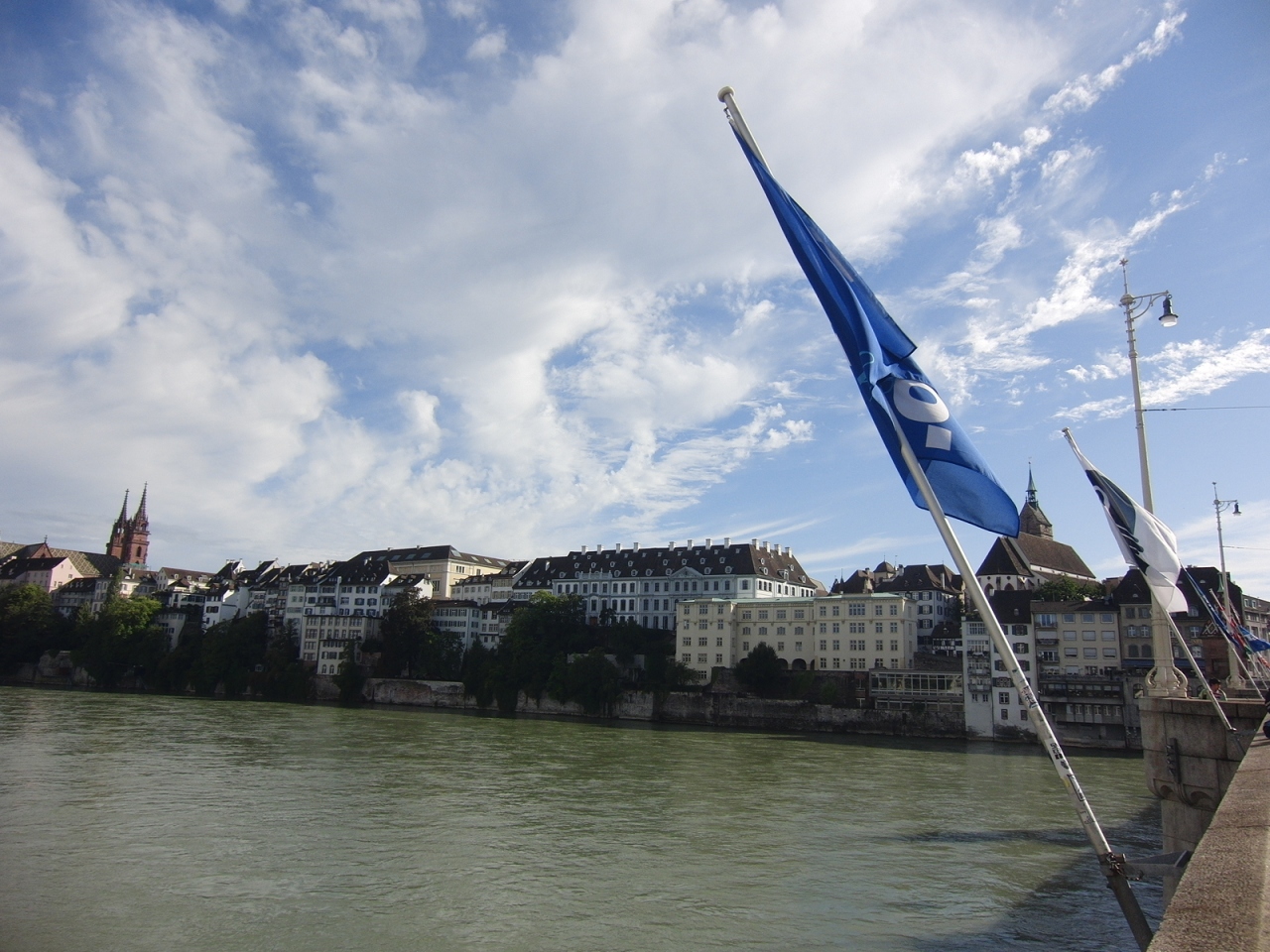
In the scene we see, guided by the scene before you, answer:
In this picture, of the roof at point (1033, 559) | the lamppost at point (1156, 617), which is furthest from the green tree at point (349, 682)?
the lamppost at point (1156, 617)

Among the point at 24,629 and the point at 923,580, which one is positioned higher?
the point at 923,580

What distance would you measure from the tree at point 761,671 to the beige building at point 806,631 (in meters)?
2.87

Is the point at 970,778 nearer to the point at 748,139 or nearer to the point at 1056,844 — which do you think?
the point at 1056,844

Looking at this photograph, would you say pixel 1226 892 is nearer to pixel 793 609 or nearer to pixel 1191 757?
pixel 1191 757

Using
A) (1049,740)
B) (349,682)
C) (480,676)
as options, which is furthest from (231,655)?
(1049,740)

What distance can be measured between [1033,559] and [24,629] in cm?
11318

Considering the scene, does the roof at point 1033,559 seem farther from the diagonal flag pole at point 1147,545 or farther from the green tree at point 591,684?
the diagonal flag pole at point 1147,545

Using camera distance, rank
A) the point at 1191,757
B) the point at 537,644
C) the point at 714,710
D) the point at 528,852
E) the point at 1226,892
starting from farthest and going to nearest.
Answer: the point at 537,644 < the point at 714,710 < the point at 528,852 < the point at 1191,757 < the point at 1226,892

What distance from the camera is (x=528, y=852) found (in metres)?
20.5

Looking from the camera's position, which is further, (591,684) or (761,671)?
(591,684)

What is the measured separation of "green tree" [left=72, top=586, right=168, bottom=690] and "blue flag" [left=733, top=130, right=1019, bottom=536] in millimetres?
102388

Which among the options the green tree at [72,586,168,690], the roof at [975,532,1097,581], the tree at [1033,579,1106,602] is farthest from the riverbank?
the roof at [975,532,1097,581]

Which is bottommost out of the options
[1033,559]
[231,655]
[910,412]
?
[231,655]

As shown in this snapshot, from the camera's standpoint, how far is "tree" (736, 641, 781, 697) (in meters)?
71.1
